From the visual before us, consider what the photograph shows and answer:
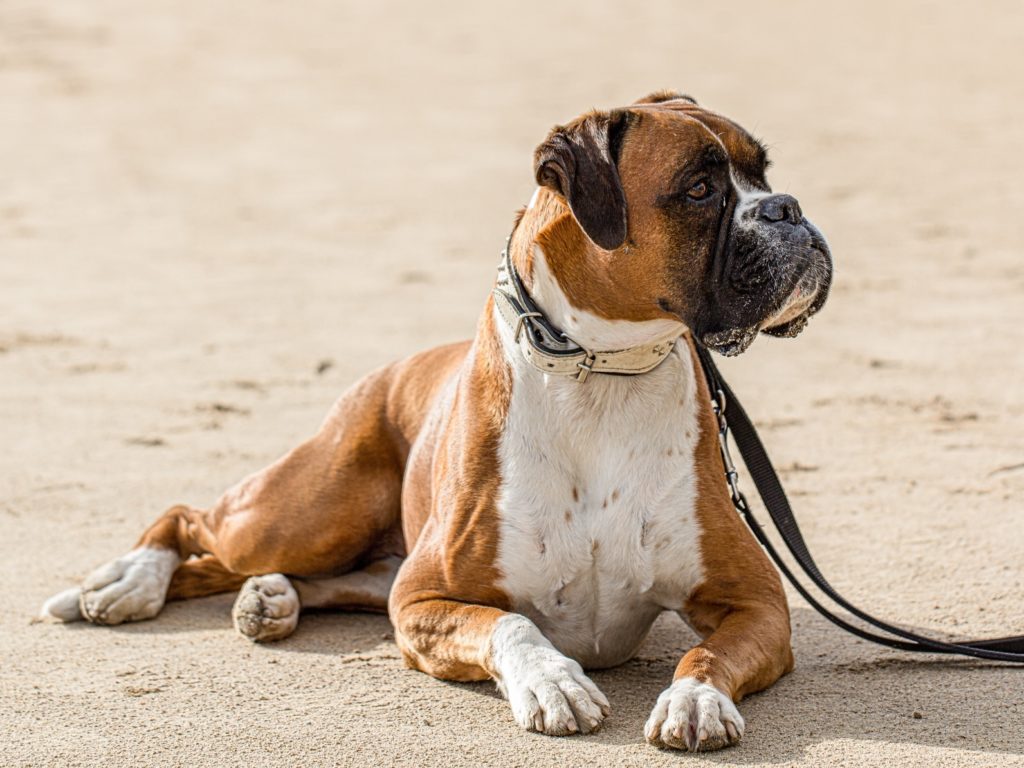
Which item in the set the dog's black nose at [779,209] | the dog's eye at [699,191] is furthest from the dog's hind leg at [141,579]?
the dog's black nose at [779,209]

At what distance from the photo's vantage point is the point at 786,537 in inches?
177

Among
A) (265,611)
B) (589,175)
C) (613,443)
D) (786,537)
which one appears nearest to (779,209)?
(589,175)

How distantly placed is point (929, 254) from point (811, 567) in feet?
18.0

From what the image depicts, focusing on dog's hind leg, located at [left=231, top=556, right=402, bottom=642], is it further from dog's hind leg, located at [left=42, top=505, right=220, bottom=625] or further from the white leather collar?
the white leather collar

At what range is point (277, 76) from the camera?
15.4 meters

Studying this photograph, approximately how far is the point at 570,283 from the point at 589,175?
277 millimetres

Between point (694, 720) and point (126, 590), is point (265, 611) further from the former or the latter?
point (694, 720)

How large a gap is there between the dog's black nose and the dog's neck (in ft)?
1.18

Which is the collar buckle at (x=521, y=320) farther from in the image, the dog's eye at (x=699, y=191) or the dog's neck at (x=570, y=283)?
the dog's eye at (x=699, y=191)

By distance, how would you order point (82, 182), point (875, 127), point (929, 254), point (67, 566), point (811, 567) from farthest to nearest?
point (875, 127) → point (82, 182) → point (929, 254) → point (67, 566) → point (811, 567)

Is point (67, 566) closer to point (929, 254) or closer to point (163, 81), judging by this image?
point (929, 254)

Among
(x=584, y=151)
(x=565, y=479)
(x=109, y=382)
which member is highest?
(x=584, y=151)

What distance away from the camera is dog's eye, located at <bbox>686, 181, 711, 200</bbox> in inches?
158

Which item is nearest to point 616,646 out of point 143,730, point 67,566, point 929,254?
point 143,730
